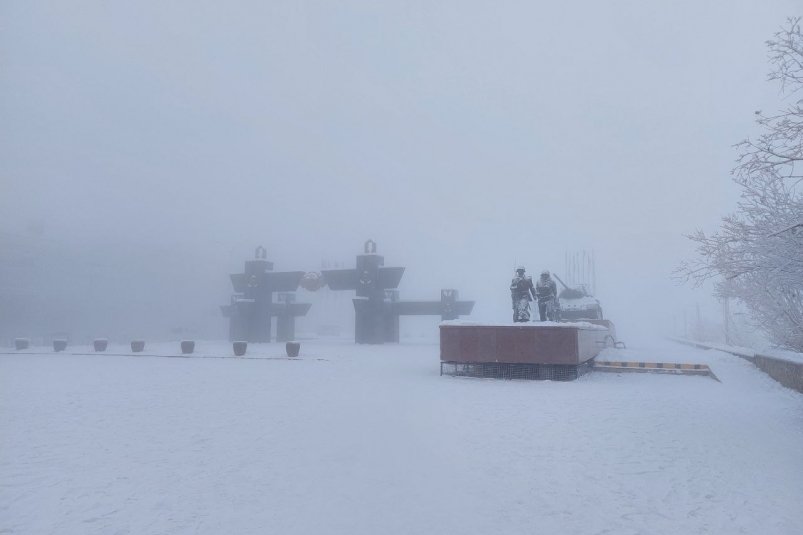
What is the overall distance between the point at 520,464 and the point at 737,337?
188 ft

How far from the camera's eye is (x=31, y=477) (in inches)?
244

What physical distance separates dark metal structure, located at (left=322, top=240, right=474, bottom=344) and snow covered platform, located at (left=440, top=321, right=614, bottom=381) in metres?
21.7

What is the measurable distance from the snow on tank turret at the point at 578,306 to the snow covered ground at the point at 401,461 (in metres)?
21.8

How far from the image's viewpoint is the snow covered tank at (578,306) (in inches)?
1358

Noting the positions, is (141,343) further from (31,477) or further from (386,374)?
(31,477)

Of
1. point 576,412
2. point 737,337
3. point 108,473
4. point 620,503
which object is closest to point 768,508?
point 620,503

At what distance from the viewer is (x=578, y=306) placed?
115 feet

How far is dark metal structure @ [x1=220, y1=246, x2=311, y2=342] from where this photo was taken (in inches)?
1625

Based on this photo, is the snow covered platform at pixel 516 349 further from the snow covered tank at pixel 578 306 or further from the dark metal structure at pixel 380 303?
the dark metal structure at pixel 380 303

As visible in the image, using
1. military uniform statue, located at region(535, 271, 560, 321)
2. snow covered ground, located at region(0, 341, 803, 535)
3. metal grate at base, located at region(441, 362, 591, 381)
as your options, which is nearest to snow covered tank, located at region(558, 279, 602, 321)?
military uniform statue, located at region(535, 271, 560, 321)

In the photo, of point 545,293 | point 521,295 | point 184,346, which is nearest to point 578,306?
point 545,293

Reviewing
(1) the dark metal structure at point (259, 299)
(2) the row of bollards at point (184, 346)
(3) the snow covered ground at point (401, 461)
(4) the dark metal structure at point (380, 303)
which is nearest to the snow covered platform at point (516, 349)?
(3) the snow covered ground at point (401, 461)

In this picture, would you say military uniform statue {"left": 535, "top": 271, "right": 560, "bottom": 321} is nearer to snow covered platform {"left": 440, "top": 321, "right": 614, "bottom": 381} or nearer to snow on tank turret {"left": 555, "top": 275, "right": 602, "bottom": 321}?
snow covered platform {"left": 440, "top": 321, "right": 614, "bottom": 381}

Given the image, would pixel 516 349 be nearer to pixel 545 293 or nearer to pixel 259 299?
pixel 545 293
